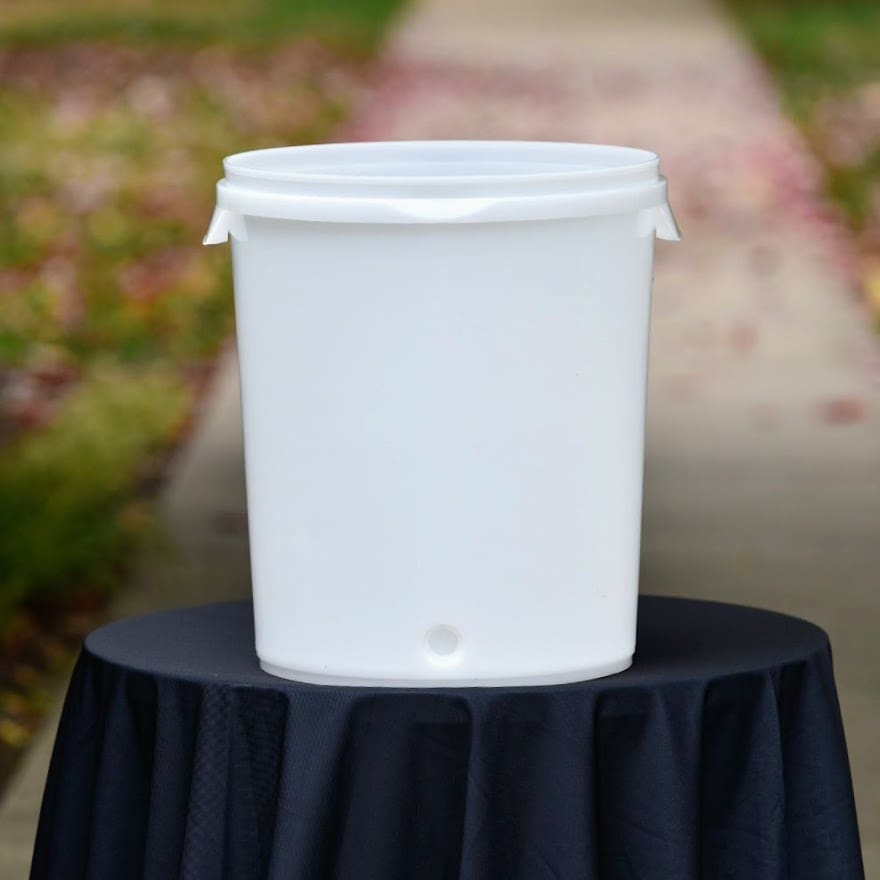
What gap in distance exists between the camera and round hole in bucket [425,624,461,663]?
88.3 inches

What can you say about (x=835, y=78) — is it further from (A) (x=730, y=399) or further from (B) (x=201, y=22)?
(A) (x=730, y=399)

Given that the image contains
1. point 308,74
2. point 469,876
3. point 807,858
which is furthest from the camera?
point 308,74

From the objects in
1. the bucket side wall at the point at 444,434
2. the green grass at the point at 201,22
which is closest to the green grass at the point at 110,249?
the green grass at the point at 201,22

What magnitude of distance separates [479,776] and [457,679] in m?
0.11

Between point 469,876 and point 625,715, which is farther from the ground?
point 625,715

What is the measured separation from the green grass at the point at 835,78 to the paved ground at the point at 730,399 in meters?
0.22

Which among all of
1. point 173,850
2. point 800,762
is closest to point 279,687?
point 173,850

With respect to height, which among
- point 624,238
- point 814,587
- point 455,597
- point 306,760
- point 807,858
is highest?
point 624,238

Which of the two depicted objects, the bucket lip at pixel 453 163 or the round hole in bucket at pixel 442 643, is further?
the round hole in bucket at pixel 442 643

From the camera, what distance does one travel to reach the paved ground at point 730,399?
5.24 m

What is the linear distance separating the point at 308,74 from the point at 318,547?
14735 mm

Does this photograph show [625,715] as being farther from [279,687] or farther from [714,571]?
[714,571]

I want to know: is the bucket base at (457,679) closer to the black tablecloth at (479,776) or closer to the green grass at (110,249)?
the black tablecloth at (479,776)

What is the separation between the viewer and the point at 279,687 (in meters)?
2.24
